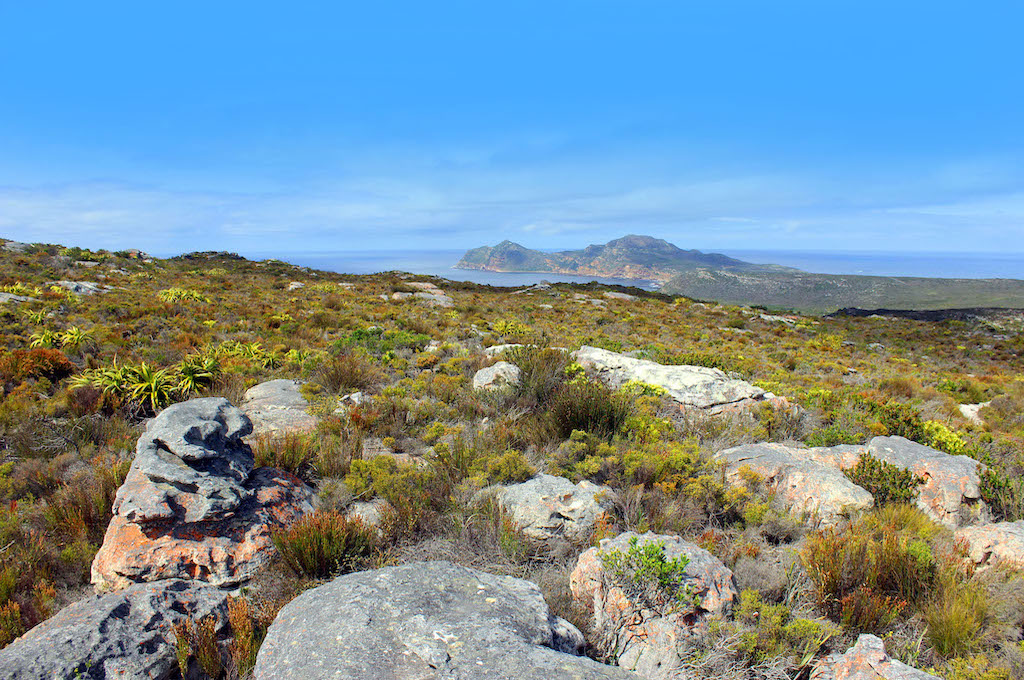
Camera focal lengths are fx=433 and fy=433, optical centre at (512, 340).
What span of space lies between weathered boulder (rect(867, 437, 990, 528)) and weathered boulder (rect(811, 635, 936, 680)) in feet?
10.5

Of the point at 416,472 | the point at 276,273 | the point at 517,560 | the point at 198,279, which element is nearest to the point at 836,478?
the point at 517,560

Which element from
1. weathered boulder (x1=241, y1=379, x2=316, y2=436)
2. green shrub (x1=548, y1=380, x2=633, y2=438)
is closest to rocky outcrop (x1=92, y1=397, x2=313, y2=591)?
weathered boulder (x1=241, y1=379, x2=316, y2=436)

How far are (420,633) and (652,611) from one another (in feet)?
5.61

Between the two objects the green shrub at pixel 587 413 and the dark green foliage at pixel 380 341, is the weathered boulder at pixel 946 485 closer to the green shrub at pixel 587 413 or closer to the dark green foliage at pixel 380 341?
the green shrub at pixel 587 413

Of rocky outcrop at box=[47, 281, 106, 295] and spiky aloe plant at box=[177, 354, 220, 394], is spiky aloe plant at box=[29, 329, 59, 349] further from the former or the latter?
rocky outcrop at box=[47, 281, 106, 295]

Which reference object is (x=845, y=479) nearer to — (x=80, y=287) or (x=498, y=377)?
(x=498, y=377)

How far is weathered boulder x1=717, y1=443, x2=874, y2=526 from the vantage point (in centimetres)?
480

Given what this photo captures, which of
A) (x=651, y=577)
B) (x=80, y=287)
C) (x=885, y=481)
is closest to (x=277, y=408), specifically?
(x=651, y=577)

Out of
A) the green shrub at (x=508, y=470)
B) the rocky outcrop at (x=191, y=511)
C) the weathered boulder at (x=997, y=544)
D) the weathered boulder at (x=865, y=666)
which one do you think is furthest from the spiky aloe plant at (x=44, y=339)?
the weathered boulder at (x=997, y=544)

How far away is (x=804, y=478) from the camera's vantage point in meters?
5.17

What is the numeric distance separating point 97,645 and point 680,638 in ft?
12.5

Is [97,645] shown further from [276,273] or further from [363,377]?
[276,273]

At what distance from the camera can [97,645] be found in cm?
270

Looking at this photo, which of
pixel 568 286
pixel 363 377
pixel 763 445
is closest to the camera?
pixel 763 445
